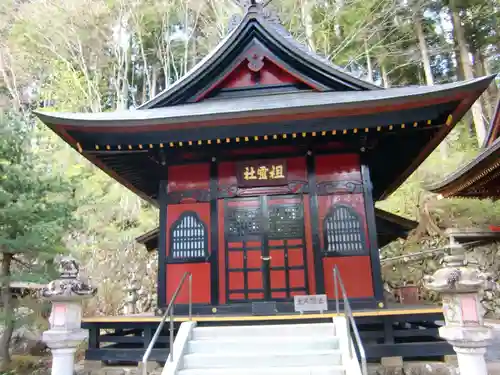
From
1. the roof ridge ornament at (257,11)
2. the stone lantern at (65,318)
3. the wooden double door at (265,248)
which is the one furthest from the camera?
the roof ridge ornament at (257,11)

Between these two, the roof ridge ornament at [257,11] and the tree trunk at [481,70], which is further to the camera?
the tree trunk at [481,70]

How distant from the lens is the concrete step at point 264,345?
5988 millimetres

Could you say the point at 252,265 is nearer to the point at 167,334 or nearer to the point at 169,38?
the point at 167,334

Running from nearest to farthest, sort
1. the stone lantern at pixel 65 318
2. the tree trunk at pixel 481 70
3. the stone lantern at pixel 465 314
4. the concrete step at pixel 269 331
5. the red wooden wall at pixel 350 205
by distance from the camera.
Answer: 1. the stone lantern at pixel 465 314
2. the stone lantern at pixel 65 318
3. the concrete step at pixel 269 331
4. the red wooden wall at pixel 350 205
5. the tree trunk at pixel 481 70

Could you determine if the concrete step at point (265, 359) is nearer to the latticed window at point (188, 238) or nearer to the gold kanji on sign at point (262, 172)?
the latticed window at point (188, 238)

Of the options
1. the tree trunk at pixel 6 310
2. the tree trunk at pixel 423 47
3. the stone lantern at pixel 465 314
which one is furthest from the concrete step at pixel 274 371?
the tree trunk at pixel 423 47

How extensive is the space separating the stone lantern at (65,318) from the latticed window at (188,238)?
2183 mm

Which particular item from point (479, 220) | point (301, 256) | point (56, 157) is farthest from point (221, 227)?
point (56, 157)

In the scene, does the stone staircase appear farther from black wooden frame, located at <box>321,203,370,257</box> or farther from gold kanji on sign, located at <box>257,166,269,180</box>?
gold kanji on sign, located at <box>257,166,269,180</box>

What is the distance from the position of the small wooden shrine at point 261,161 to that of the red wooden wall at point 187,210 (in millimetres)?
21

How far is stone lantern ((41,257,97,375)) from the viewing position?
6.15m

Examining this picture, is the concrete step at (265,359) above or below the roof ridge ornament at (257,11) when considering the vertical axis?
below

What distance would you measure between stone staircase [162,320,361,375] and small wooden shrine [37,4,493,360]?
0.97m

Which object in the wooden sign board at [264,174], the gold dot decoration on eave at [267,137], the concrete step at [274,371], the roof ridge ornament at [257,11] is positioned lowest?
the concrete step at [274,371]
